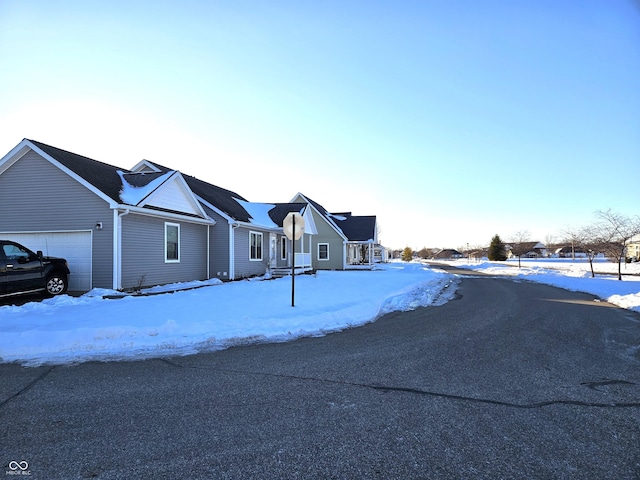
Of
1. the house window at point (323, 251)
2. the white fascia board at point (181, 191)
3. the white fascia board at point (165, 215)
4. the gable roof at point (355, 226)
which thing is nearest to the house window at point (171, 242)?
the white fascia board at point (165, 215)

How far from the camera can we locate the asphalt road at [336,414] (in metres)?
2.90

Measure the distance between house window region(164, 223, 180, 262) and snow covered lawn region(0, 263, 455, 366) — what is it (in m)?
3.39

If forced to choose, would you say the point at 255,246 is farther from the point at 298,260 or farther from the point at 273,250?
the point at 298,260

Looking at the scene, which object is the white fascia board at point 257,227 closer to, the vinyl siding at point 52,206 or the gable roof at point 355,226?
the vinyl siding at point 52,206

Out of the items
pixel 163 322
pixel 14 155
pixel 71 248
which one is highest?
pixel 14 155

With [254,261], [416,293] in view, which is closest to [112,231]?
[254,261]

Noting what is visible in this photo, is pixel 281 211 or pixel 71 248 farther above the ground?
pixel 281 211

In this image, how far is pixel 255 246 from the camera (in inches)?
810

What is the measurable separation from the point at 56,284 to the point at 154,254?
3376mm

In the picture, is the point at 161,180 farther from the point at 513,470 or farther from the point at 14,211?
the point at 513,470

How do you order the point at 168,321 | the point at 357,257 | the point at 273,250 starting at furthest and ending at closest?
the point at 357,257, the point at 273,250, the point at 168,321

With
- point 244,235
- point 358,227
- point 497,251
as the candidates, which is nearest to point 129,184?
point 244,235

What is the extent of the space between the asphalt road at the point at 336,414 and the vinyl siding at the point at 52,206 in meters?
7.58

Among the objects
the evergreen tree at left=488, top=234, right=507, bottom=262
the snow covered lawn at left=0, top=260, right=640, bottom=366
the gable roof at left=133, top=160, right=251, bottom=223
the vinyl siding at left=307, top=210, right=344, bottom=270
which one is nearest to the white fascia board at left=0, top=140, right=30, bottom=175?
the gable roof at left=133, top=160, right=251, bottom=223
